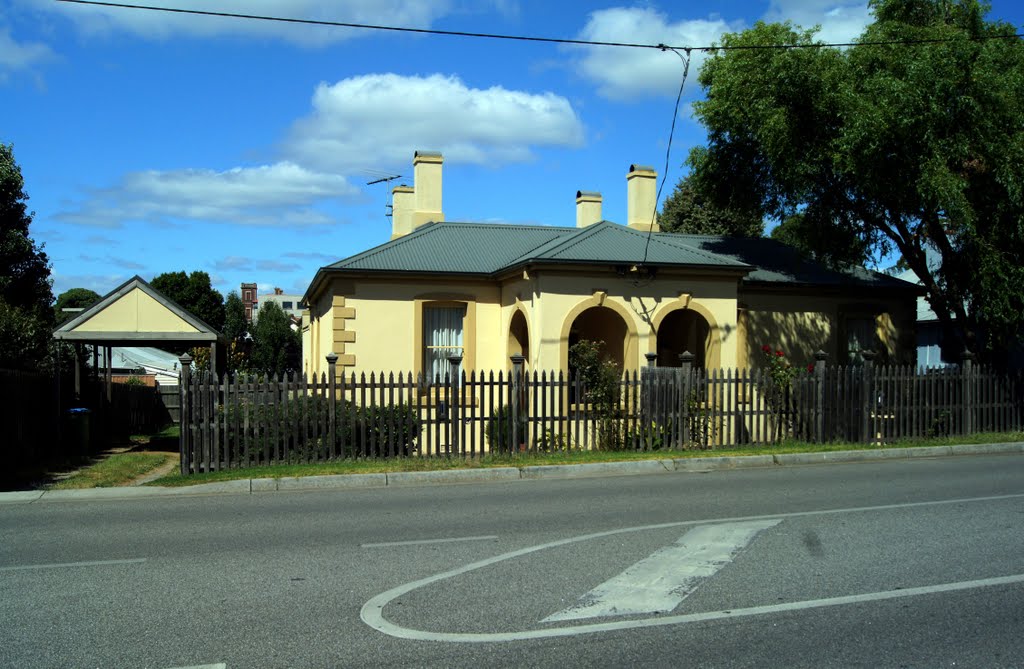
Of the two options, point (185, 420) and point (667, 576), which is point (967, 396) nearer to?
point (667, 576)

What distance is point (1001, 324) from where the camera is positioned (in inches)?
710

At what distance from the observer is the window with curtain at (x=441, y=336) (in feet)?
68.7

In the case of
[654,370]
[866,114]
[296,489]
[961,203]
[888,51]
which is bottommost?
[296,489]

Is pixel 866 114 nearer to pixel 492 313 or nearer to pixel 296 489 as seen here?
pixel 492 313

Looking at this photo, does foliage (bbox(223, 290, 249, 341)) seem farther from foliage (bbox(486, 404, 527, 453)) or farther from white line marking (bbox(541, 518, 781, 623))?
white line marking (bbox(541, 518, 781, 623))

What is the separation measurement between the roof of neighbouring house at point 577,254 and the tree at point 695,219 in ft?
41.8

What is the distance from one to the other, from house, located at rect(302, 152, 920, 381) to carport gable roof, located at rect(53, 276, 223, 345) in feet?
11.0

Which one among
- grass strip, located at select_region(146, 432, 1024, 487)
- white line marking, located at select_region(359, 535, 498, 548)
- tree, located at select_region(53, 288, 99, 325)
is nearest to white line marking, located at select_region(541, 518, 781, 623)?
white line marking, located at select_region(359, 535, 498, 548)

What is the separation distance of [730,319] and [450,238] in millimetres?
7434

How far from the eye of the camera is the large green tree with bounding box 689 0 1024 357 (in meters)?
16.8

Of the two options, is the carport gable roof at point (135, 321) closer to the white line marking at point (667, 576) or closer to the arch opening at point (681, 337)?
the arch opening at point (681, 337)

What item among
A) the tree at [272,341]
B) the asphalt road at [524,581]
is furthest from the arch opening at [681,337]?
the tree at [272,341]

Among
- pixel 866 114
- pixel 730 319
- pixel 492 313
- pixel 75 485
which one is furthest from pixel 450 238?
pixel 75 485

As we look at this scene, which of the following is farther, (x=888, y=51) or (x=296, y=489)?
(x=888, y=51)
